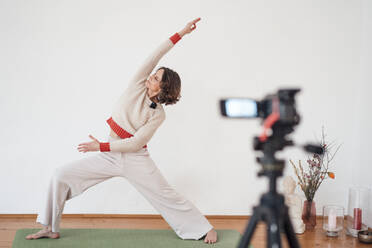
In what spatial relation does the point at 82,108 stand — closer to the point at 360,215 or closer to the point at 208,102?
the point at 208,102

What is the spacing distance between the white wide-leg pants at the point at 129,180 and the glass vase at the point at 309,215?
2.88ft

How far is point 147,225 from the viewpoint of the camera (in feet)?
9.65

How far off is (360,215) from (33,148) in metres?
2.55

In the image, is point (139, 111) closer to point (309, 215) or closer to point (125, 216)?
point (125, 216)

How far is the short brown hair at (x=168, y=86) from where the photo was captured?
7.92ft

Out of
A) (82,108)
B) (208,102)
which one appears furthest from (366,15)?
(82,108)

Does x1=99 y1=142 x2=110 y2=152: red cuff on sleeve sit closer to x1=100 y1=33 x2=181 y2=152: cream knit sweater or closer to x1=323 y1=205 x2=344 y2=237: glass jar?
x1=100 y1=33 x2=181 y2=152: cream knit sweater

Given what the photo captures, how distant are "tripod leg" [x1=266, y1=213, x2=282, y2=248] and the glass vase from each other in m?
1.85

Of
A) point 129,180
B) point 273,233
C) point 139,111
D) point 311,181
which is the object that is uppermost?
point 139,111

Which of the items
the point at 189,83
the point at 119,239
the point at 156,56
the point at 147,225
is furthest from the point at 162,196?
the point at 189,83

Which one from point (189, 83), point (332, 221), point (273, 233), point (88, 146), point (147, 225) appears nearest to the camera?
point (273, 233)

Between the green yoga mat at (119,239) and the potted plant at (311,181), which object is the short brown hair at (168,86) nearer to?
the green yoga mat at (119,239)

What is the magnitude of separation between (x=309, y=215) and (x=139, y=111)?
5.21 ft

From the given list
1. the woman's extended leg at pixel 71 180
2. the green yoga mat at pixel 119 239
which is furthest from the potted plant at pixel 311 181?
the woman's extended leg at pixel 71 180
